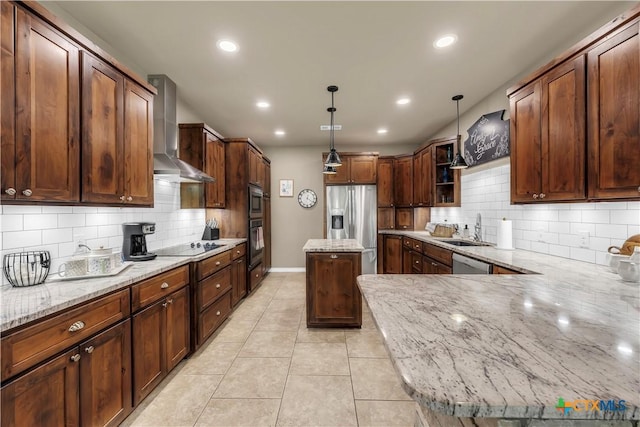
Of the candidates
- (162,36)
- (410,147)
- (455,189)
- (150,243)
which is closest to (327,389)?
(150,243)

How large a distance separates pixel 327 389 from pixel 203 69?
317 cm

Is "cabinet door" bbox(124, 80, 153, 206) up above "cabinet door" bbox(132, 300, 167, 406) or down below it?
above

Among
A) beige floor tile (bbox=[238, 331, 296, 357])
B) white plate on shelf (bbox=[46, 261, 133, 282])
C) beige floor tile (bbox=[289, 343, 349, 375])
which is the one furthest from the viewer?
beige floor tile (bbox=[238, 331, 296, 357])

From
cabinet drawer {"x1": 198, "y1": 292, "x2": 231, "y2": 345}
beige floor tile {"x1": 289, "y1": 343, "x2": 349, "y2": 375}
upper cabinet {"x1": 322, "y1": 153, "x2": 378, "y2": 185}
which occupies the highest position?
upper cabinet {"x1": 322, "y1": 153, "x2": 378, "y2": 185}

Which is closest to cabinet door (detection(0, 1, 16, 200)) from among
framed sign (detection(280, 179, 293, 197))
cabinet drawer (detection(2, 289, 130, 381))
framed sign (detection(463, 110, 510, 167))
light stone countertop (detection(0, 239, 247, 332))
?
light stone countertop (detection(0, 239, 247, 332))

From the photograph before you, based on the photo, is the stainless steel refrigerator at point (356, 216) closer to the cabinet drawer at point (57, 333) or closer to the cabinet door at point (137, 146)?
the cabinet door at point (137, 146)

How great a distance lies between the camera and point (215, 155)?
371 cm

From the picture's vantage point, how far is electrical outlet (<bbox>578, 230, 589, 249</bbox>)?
6.77 ft

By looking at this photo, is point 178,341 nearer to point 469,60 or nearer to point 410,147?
point 469,60

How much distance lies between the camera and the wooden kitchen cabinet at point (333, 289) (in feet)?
9.37

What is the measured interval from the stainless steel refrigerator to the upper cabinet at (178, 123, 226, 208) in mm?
2018

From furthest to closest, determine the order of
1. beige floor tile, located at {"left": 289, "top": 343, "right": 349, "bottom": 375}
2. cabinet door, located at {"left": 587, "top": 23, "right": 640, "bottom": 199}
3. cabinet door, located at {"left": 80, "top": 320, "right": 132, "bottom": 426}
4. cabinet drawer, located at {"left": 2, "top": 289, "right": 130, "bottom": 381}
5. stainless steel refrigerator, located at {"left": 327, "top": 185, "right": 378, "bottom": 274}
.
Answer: stainless steel refrigerator, located at {"left": 327, "top": 185, "right": 378, "bottom": 274} → beige floor tile, located at {"left": 289, "top": 343, "right": 349, "bottom": 375} → cabinet door, located at {"left": 587, "top": 23, "right": 640, "bottom": 199} → cabinet door, located at {"left": 80, "top": 320, "right": 132, "bottom": 426} → cabinet drawer, located at {"left": 2, "top": 289, "right": 130, "bottom": 381}

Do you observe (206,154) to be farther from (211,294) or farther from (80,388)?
(80,388)

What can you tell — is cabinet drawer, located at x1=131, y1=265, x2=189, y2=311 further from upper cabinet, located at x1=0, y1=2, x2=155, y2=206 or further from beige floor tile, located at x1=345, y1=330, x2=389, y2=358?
beige floor tile, located at x1=345, y1=330, x2=389, y2=358
